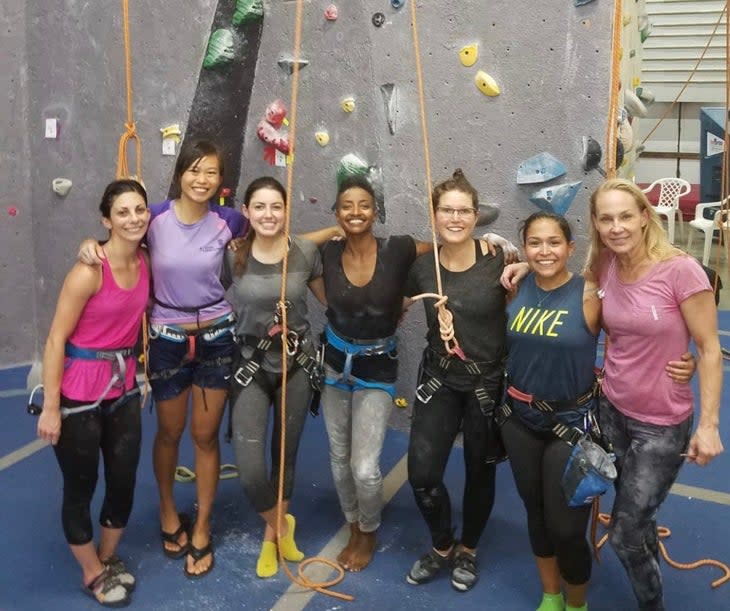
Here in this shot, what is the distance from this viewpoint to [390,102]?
348cm

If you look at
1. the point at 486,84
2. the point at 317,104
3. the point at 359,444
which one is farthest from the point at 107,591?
the point at 486,84

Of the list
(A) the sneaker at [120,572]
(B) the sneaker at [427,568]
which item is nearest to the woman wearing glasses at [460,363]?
(B) the sneaker at [427,568]

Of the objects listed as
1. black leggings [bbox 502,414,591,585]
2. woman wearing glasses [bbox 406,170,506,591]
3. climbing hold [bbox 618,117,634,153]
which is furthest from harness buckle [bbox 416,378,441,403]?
climbing hold [bbox 618,117,634,153]

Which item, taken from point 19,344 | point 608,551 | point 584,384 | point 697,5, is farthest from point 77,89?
point 697,5

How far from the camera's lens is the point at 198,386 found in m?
2.63

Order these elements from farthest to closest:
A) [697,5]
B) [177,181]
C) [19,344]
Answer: [697,5]
[19,344]
[177,181]

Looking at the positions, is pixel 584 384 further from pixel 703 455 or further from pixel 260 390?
pixel 260 390

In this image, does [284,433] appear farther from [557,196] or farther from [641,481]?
[557,196]

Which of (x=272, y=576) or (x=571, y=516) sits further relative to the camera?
(x=272, y=576)

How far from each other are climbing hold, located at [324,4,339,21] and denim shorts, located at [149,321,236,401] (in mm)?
1729

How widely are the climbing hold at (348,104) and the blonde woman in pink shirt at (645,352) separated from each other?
1.77 meters

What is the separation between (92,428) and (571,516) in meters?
1.51

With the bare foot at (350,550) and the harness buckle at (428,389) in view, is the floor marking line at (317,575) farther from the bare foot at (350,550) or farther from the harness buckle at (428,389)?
the harness buckle at (428,389)

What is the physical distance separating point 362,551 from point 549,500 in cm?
86
